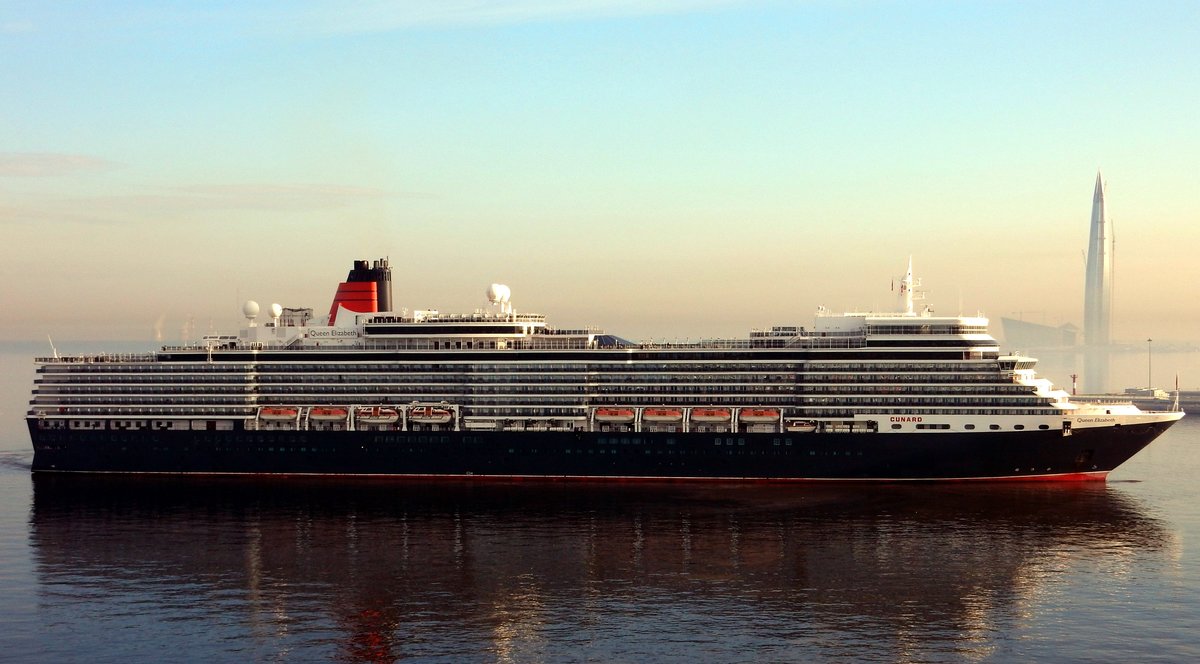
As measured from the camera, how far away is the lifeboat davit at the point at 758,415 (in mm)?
83875

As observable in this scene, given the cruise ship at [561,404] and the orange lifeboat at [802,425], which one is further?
the orange lifeboat at [802,425]

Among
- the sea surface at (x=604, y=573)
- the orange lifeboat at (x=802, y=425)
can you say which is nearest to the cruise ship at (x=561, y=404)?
the orange lifeboat at (x=802, y=425)

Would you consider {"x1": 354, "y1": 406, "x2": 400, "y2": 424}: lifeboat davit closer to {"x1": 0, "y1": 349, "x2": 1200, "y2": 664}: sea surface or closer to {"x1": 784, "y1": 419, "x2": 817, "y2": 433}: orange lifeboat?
{"x1": 0, "y1": 349, "x2": 1200, "y2": 664}: sea surface

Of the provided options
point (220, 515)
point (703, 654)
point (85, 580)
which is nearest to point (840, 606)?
point (703, 654)

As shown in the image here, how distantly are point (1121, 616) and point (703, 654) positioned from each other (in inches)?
729

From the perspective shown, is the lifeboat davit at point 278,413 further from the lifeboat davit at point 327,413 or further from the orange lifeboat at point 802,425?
the orange lifeboat at point 802,425

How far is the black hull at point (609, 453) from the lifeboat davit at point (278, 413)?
1.63 metres

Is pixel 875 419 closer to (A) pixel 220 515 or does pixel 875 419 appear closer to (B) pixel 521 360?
(B) pixel 521 360

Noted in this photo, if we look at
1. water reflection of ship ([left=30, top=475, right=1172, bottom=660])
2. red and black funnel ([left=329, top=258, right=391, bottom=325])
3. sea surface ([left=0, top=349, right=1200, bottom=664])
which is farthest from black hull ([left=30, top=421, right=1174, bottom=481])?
red and black funnel ([left=329, top=258, right=391, bottom=325])

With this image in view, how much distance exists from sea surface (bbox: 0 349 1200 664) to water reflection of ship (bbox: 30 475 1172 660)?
0.67 ft

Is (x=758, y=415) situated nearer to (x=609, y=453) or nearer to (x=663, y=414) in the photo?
(x=663, y=414)

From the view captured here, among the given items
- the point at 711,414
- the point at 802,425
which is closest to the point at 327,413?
the point at 711,414

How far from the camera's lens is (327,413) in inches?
3551

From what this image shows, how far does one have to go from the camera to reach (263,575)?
58.5 meters
